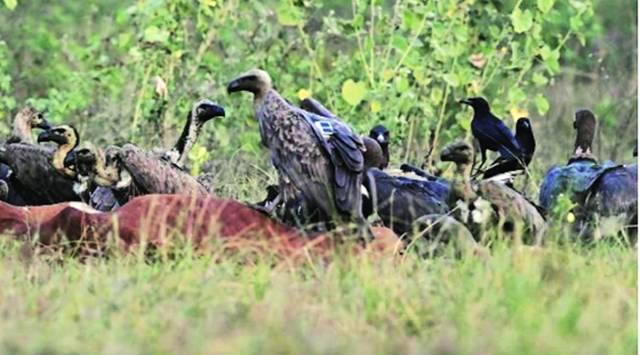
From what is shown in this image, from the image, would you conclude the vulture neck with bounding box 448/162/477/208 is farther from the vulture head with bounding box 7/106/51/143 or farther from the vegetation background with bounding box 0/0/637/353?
the vulture head with bounding box 7/106/51/143

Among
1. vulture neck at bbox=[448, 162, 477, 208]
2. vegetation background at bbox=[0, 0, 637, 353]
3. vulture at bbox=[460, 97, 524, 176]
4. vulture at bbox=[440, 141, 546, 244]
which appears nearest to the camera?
vegetation background at bbox=[0, 0, 637, 353]

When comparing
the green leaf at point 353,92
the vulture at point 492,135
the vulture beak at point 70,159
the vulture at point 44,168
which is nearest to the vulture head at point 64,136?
the vulture at point 44,168

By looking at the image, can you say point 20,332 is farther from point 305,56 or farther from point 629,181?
point 305,56

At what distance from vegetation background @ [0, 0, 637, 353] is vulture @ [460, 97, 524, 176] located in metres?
0.56

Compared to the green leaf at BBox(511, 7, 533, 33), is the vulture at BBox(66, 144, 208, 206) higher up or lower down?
lower down

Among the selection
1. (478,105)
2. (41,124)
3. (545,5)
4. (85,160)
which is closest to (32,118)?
(41,124)

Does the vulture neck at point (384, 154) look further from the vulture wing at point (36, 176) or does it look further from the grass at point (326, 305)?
the grass at point (326, 305)

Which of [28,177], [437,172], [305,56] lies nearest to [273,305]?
[28,177]

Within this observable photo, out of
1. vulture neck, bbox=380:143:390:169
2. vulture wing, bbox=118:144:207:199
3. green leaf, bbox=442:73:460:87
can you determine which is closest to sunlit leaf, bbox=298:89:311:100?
green leaf, bbox=442:73:460:87

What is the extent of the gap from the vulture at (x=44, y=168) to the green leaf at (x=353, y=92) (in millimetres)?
1729

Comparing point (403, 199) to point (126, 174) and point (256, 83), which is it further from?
point (126, 174)

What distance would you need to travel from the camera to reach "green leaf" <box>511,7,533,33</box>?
955cm

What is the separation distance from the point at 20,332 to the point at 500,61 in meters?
5.72

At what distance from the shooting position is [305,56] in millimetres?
11258
